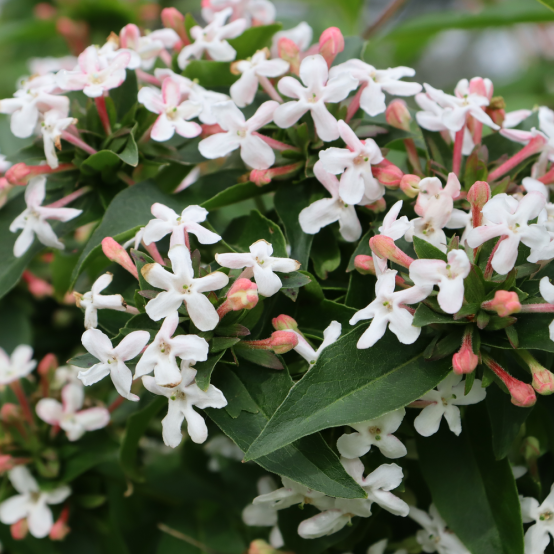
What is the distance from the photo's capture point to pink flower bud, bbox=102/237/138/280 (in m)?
0.71

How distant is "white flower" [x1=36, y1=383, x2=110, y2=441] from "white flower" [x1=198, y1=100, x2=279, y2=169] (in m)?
0.45

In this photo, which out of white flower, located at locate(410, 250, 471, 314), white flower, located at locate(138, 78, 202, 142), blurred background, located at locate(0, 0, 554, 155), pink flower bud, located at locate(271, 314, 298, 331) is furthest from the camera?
blurred background, located at locate(0, 0, 554, 155)

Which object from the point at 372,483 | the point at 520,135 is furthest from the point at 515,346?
the point at 520,135

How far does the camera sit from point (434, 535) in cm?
78

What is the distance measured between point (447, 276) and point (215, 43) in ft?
1.81

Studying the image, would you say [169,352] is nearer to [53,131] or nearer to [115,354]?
[115,354]

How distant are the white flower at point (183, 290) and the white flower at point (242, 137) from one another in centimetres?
20

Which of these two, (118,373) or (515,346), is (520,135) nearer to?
(515,346)

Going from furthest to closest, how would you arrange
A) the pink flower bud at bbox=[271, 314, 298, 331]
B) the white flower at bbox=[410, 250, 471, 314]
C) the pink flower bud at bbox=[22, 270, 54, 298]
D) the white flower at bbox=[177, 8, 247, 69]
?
1. the pink flower bud at bbox=[22, 270, 54, 298]
2. the white flower at bbox=[177, 8, 247, 69]
3. the pink flower bud at bbox=[271, 314, 298, 331]
4. the white flower at bbox=[410, 250, 471, 314]

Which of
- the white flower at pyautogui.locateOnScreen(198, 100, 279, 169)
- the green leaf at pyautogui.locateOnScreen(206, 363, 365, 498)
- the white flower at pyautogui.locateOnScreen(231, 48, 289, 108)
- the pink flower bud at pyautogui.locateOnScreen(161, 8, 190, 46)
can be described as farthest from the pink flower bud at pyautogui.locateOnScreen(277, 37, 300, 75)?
the green leaf at pyautogui.locateOnScreen(206, 363, 365, 498)

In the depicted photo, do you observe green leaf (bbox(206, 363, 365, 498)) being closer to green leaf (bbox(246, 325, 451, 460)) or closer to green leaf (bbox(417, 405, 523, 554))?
green leaf (bbox(246, 325, 451, 460))

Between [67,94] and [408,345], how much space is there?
64 centimetres

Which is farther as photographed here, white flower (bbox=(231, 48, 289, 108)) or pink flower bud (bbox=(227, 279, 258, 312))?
white flower (bbox=(231, 48, 289, 108))

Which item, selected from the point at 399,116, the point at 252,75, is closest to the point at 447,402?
the point at 399,116
